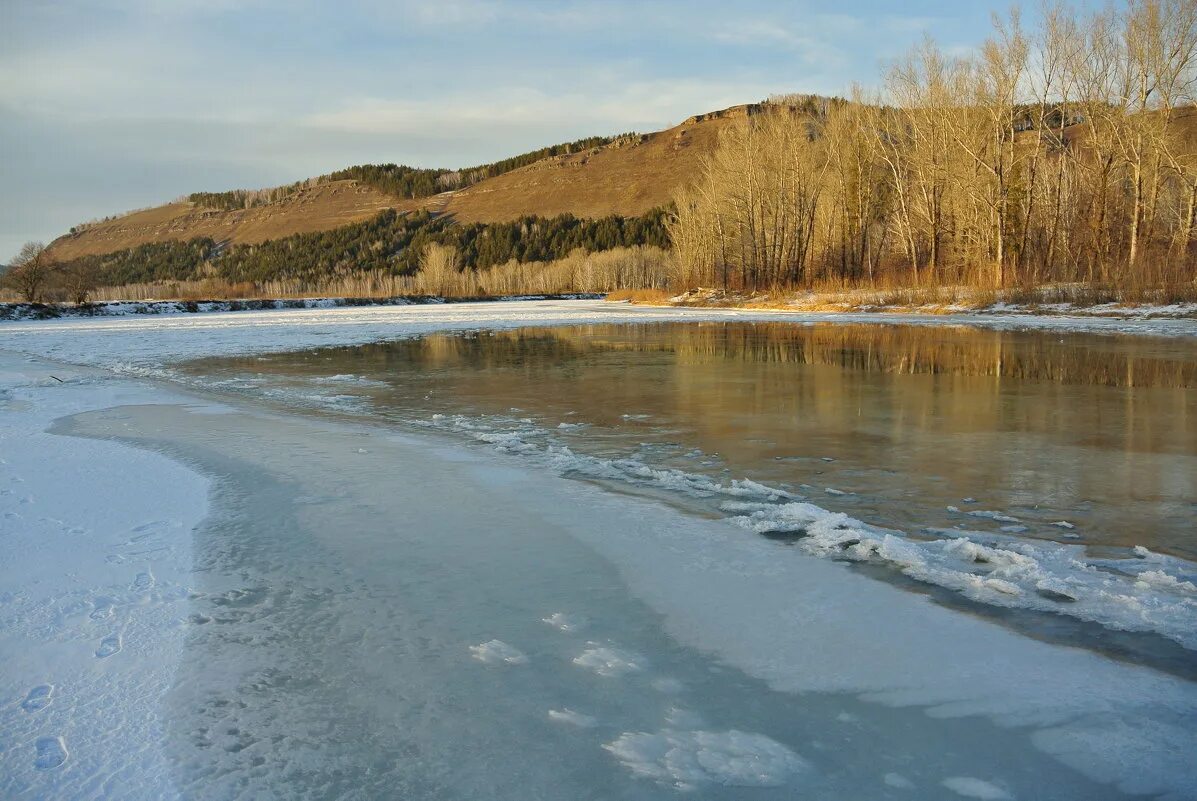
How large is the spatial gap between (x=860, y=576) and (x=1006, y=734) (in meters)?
1.28

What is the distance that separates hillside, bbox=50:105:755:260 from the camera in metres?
150

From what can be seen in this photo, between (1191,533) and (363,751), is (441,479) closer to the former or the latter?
(363,751)

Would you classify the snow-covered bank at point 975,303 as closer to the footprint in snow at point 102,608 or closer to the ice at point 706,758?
the ice at point 706,758

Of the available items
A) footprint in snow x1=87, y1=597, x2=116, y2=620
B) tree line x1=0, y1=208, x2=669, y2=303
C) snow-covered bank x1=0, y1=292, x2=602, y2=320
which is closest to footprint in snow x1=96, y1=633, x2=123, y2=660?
footprint in snow x1=87, y1=597, x2=116, y2=620

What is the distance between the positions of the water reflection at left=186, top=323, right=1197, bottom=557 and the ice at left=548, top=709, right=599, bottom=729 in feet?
8.20

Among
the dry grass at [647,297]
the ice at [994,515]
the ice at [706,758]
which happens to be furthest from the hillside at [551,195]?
the ice at [706,758]

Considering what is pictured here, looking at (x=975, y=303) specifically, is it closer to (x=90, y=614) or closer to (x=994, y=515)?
(x=994, y=515)

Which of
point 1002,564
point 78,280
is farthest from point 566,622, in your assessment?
point 78,280

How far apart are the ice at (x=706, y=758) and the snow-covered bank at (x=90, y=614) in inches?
47.7

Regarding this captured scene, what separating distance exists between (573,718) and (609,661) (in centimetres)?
39

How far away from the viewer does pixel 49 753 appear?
219 cm

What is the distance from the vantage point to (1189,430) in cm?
661

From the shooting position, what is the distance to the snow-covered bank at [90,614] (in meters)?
2.16

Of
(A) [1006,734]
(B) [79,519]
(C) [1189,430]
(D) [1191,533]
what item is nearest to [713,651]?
(A) [1006,734]
